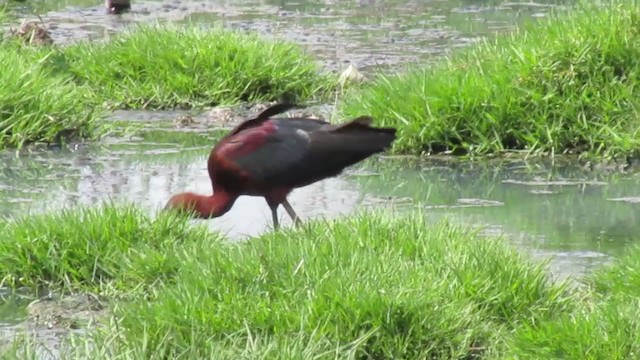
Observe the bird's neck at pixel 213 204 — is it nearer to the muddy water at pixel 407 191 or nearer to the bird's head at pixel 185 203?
the bird's head at pixel 185 203

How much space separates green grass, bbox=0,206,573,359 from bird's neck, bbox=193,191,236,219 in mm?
420

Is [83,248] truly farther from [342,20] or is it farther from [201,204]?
[342,20]

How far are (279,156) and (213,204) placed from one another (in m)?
0.38

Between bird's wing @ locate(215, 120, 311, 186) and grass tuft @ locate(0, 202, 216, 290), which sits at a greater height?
bird's wing @ locate(215, 120, 311, 186)

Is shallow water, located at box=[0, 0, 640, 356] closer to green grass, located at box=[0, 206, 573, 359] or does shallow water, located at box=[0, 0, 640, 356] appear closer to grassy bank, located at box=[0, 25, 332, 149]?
grassy bank, located at box=[0, 25, 332, 149]

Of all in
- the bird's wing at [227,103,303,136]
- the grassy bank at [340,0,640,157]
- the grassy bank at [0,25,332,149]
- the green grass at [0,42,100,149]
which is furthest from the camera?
the grassy bank at [0,25,332,149]

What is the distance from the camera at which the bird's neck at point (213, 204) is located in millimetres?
7246

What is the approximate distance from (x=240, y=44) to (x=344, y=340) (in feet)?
19.1

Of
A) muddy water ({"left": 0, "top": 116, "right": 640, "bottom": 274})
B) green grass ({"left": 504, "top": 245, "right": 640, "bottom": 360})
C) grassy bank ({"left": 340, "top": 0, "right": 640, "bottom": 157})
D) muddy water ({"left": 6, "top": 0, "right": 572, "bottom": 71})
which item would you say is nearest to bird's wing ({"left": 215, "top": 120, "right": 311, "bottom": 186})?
muddy water ({"left": 0, "top": 116, "right": 640, "bottom": 274})

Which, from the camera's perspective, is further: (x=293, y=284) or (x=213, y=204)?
(x=213, y=204)

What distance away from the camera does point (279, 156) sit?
7.36 metres

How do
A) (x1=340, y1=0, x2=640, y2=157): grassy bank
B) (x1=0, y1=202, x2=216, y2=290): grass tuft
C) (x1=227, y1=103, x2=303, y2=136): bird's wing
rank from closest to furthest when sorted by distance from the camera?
(x1=0, y1=202, x2=216, y2=290): grass tuft
(x1=227, y1=103, x2=303, y2=136): bird's wing
(x1=340, y1=0, x2=640, y2=157): grassy bank

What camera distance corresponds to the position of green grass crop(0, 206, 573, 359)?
532 cm

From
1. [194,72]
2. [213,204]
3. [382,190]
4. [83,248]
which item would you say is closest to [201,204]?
[213,204]
